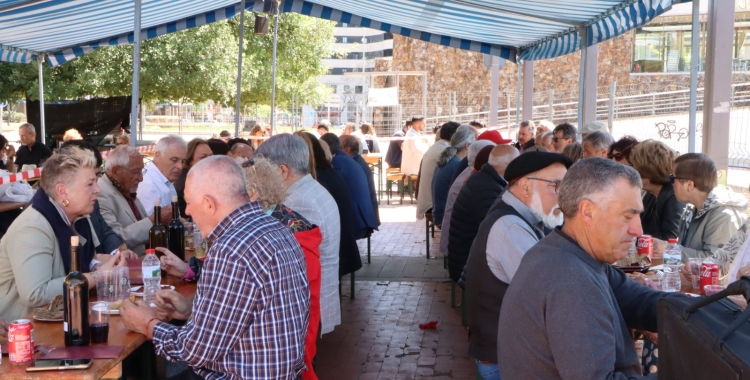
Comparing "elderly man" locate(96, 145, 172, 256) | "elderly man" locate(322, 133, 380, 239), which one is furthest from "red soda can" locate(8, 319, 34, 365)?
"elderly man" locate(322, 133, 380, 239)

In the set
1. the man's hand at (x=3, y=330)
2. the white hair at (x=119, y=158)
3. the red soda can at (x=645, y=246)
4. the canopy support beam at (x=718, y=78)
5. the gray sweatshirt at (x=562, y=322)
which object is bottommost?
the man's hand at (x=3, y=330)

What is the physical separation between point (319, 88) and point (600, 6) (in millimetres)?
21955

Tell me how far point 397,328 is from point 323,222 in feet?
7.48

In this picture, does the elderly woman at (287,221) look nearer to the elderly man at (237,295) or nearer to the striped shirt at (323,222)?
the striped shirt at (323,222)

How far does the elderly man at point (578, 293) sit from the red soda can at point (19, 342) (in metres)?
1.56

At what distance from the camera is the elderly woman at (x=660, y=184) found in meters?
5.09

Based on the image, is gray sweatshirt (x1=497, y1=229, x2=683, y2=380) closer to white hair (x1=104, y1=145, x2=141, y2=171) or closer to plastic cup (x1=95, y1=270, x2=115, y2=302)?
plastic cup (x1=95, y1=270, x2=115, y2=302)

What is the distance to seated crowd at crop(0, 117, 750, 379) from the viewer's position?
2146 millimetres

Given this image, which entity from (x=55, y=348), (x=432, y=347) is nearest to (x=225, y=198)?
(x=55, y=348)

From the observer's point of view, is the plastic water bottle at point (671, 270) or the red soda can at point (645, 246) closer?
the plastic water bottle at point (671, 270)

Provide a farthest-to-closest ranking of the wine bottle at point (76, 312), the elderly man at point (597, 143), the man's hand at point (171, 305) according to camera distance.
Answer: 1. the elderly man at point (597, 143)
2. the man's hand at point (171, 305)
3. the wine bottle at point (76, 312)

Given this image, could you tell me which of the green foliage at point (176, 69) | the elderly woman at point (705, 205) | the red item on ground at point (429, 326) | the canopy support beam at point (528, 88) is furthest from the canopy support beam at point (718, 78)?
the green foliage at point (176, 69)

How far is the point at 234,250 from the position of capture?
8.13ft

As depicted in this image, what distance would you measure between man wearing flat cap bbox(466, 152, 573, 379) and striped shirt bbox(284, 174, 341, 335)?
3.84 ft
